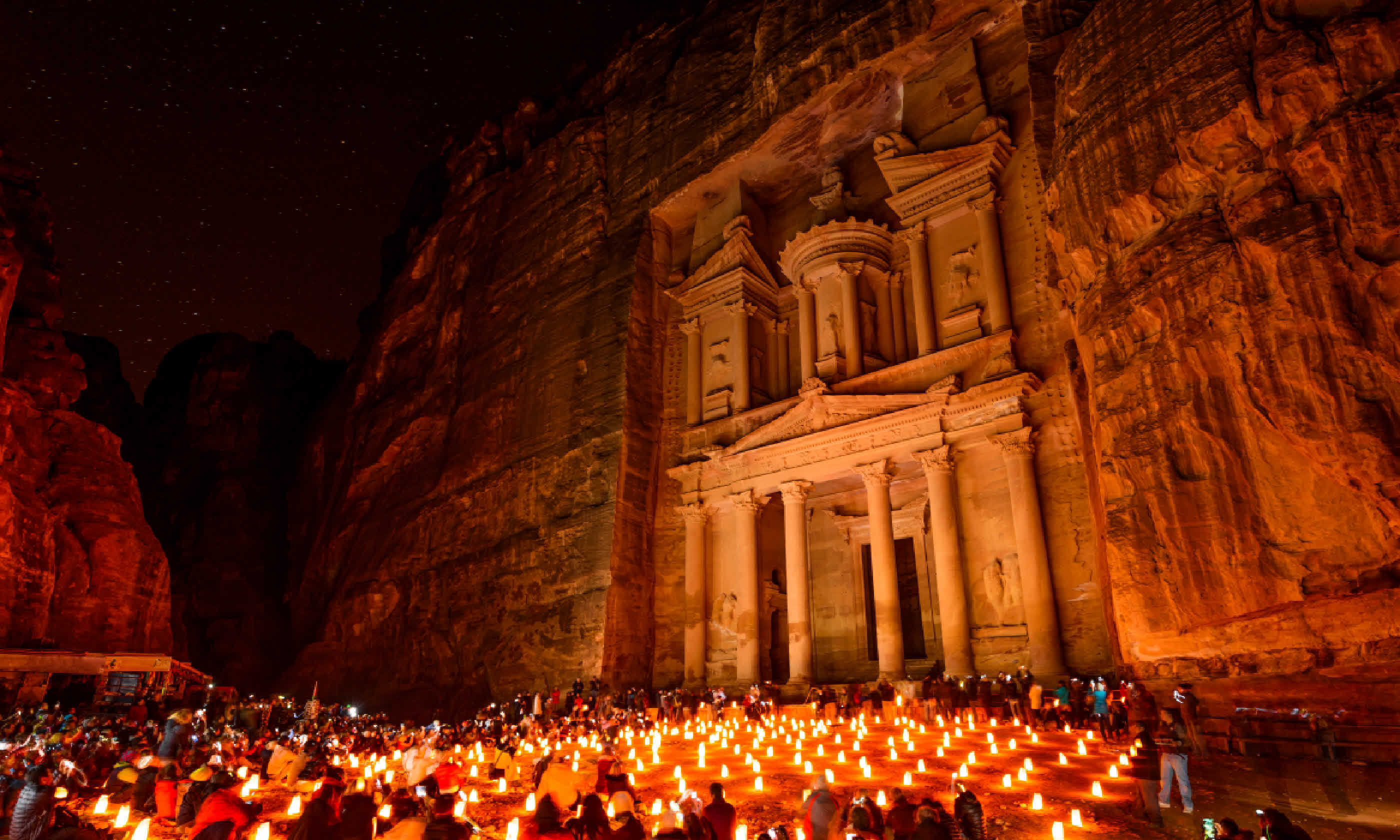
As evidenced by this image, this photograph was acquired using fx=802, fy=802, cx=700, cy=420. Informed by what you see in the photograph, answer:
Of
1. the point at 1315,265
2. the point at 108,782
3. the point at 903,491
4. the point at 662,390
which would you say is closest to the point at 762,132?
the point at 662,390

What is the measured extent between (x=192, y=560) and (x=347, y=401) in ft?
42.5

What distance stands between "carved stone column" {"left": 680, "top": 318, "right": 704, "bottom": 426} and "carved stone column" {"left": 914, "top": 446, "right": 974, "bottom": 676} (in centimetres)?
929

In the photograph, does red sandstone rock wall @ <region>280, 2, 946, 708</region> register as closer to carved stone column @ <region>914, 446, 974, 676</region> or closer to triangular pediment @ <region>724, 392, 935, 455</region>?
triangular pediment @ <region>724, 392, 935, 455</region>

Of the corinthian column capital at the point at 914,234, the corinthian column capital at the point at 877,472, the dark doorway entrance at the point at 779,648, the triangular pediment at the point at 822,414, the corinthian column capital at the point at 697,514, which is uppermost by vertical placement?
the corinthian column capital at the point at 914,234

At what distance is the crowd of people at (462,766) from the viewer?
7.07 meters

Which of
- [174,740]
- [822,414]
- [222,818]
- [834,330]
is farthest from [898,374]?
[222,818]

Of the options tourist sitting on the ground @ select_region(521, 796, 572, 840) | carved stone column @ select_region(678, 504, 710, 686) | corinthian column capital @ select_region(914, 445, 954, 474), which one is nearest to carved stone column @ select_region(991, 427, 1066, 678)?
corinthian column capital @ select_region(914, 445, 954, 474)

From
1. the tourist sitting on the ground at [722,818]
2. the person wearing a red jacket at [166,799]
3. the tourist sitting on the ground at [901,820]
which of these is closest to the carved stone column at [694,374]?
the person wearing a red jacket at [166,799]

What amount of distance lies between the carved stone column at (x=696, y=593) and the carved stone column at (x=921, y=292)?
30.6 ft

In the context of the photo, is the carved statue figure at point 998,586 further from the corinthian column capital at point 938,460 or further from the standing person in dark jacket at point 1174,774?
the standing person in dark jacket at point 1174,774

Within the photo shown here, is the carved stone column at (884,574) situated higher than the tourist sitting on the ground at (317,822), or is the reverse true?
the carved stone column at (884,574)

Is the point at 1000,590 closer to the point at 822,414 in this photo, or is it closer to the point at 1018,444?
the point at 1018,444

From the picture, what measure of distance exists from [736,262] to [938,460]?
11.6 metres

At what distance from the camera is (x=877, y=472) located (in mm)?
24453
